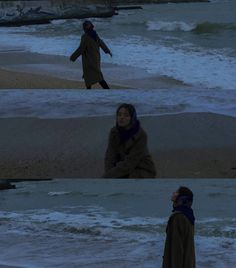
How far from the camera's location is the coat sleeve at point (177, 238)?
374cm

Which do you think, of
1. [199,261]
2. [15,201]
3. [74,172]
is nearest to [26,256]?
[199,261]

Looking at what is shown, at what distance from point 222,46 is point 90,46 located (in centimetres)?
1631

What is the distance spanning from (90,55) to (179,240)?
364 inches

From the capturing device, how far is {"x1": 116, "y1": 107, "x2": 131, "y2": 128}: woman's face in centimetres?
602

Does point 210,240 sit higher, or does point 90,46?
point 90,46

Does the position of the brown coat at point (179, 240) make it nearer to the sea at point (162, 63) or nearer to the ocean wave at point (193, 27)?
the sea at point (162, 63)

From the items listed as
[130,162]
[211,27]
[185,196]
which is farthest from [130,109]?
[211,27]

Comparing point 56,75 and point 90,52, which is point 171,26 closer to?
point 56,75

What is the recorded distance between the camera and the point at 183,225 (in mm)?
3746

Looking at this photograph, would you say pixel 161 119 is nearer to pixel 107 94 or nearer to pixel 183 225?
pixel 107 94

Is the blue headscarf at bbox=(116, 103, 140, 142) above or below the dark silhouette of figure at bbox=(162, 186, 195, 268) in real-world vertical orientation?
above

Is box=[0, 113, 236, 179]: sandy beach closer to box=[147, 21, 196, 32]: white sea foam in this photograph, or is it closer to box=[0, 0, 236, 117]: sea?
box=[0, 0, 236, 117]: sea

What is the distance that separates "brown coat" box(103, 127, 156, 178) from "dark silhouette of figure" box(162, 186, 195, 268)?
2487 mm

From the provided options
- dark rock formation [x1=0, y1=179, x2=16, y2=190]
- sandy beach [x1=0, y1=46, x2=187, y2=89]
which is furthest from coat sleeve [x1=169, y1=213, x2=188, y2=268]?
sandy beach [x1=0, y1=46, x2=187, y2=89]
